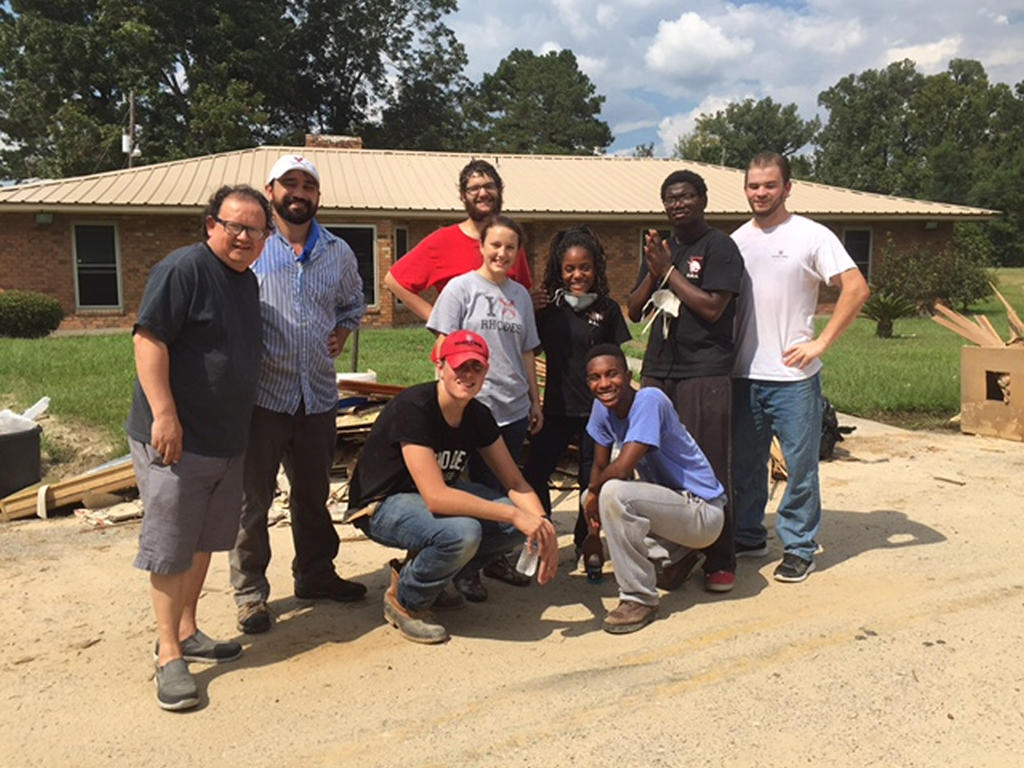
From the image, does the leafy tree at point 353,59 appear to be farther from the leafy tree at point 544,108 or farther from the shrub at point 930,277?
the shrub at point 930,277

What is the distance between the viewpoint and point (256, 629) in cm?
373

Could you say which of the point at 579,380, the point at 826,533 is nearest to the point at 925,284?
the point at 826,533

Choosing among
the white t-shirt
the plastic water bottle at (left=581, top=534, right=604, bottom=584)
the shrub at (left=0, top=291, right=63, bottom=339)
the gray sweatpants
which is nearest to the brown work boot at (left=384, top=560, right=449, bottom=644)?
the gray sweatpants

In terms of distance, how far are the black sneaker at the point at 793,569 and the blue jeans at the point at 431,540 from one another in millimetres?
1442

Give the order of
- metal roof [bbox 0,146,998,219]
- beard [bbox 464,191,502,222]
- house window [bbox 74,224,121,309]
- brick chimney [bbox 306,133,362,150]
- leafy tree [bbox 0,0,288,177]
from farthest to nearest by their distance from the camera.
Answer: leafy tree [bbox 0,0,288,177] < brick chimney [bbox 306,133,362,150] < house window [bbox 74,224,121,309] < metal roof [bbox 0,146,998,219] < beard [bbox 464,191,502,222]

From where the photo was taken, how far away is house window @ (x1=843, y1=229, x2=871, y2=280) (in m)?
22.4

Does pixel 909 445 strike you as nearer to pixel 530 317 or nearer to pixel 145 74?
pixel 530 317

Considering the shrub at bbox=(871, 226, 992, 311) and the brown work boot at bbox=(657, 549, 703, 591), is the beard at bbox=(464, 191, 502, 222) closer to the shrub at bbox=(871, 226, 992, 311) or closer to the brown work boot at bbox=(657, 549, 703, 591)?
the brown work boot at bbox=(657, 549, 703, 591)

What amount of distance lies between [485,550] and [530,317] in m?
1.10

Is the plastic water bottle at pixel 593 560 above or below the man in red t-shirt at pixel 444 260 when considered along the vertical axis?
below

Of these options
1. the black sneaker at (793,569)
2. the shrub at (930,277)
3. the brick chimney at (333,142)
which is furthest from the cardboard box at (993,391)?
the brick chimney at (333,142)

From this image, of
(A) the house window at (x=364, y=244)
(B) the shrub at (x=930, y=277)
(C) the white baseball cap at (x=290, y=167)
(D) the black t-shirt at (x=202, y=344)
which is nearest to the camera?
(D) the black t-shirt at (x=202, y=344)

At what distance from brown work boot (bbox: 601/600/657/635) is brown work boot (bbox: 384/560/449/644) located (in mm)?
697

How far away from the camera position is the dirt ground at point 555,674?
9.25ft
